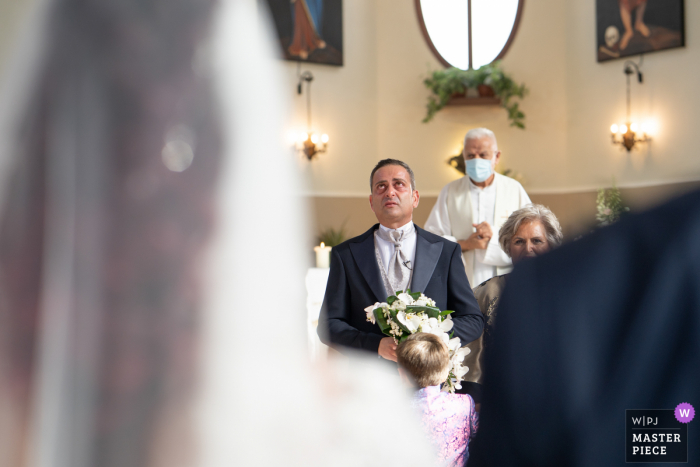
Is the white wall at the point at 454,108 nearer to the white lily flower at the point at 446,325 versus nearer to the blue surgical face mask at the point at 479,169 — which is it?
the blue surgical face mask at the point at 479,169

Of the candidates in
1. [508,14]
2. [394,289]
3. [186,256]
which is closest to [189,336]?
[186,256]

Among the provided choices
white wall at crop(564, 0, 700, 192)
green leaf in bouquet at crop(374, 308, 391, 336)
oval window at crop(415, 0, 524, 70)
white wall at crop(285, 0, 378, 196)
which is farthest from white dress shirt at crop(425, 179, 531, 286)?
oval window at crop(415, 0, 524, 70)

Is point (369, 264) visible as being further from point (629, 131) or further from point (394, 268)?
point (629, 131)

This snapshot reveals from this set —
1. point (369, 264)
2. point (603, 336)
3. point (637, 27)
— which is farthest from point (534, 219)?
point (637, 27)

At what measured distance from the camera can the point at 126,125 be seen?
0.36 meters

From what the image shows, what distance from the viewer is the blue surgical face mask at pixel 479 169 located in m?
3.81

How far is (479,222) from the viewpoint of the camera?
3.94 meters

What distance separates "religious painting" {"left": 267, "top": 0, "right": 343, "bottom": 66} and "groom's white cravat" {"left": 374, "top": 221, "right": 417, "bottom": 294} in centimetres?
725

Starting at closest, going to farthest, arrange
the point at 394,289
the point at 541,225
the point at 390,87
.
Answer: the point at 394,289, the point at 541,225, the point at 390,87

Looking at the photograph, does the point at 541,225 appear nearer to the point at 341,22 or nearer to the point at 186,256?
the point at 186,256

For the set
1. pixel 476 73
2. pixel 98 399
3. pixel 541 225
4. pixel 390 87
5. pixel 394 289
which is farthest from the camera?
pixel 390 87

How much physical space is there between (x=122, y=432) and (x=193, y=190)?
0.15 meters

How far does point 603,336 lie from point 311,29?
30.5 feet

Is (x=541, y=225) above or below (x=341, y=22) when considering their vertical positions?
below
